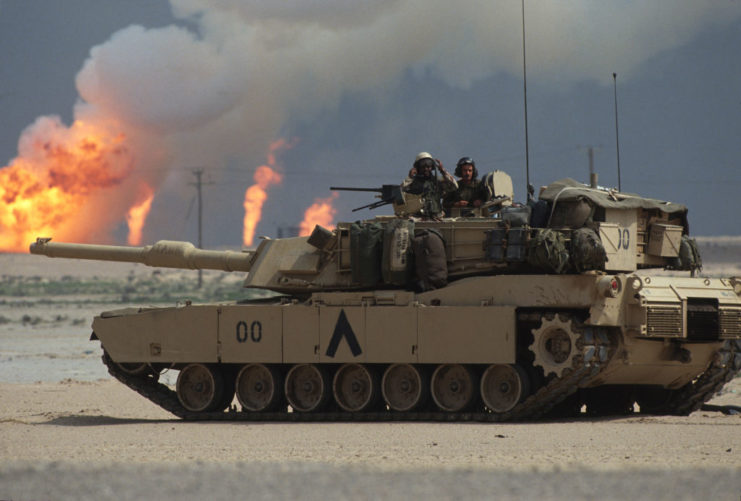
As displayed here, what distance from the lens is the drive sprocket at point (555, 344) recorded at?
63.6 feet

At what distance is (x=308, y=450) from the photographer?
16.0 metres

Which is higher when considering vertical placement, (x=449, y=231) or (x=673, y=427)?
(x=449, y=231)

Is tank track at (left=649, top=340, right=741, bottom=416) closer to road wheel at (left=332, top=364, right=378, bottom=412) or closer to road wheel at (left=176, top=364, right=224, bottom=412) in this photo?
road wheel at (left=332, top=364, right=378, bottom=412)

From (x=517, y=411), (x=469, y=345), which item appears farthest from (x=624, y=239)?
(x=517, y=411)

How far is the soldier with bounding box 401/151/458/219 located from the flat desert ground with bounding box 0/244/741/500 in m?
4.08

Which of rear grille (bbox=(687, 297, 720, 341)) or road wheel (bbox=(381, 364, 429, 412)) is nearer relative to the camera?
rear grille (bbox=(687, 297, 720, 341))

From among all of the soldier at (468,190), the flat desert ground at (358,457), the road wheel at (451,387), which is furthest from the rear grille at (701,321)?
the soldier at (468,190)

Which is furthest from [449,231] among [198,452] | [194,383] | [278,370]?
[198,452]

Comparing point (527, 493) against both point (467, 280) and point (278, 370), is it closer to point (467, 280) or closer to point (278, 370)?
point (467, 280)

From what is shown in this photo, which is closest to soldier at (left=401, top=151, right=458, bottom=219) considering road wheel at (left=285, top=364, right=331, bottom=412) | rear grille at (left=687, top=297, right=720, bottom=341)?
road wheel at (left=285, top=364, right=331, bottom=412)

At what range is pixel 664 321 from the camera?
19.7m

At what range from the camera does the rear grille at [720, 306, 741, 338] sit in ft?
66.9

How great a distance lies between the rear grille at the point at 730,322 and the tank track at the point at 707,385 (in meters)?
0.49

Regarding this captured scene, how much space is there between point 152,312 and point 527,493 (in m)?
12.7
